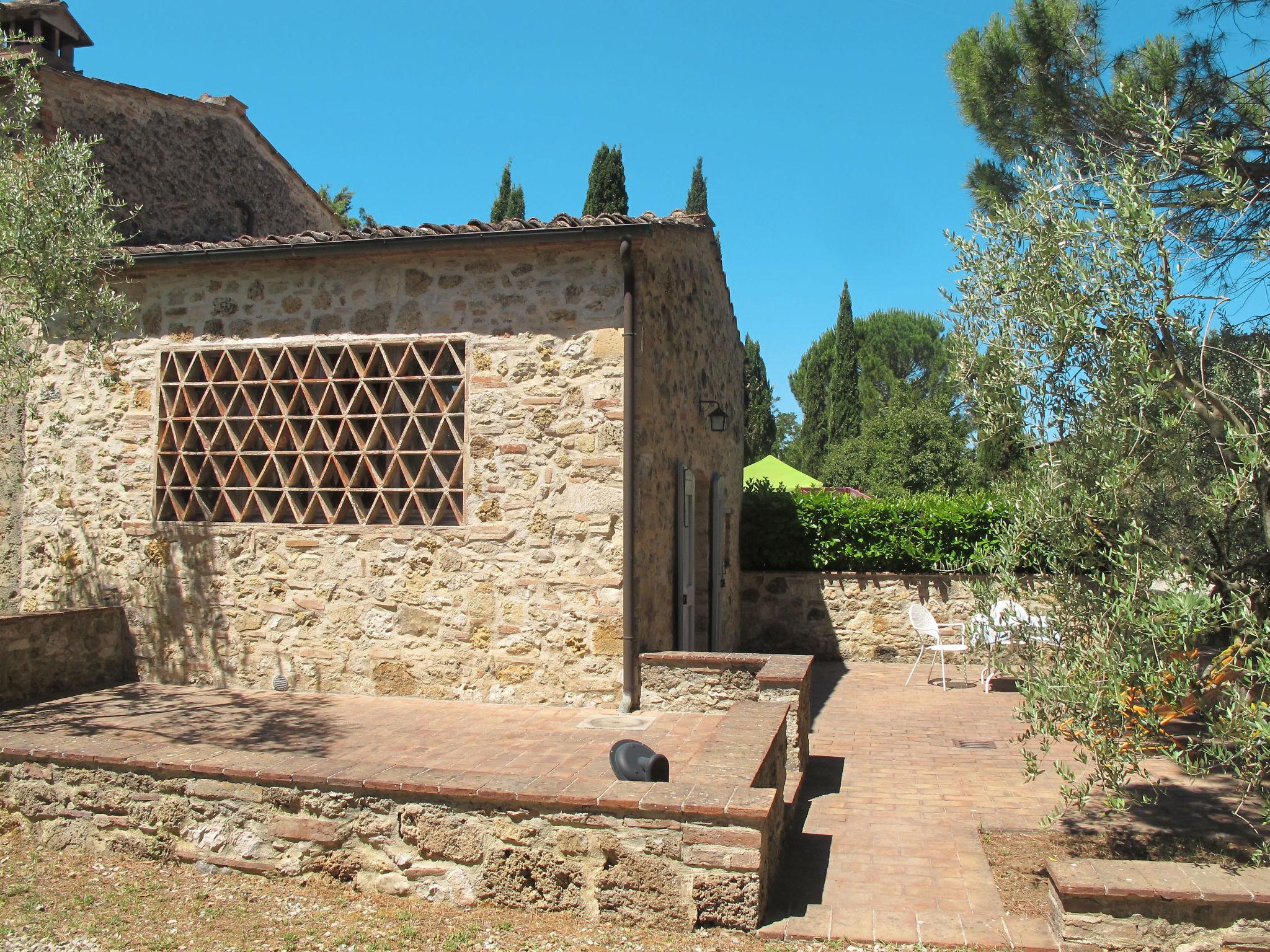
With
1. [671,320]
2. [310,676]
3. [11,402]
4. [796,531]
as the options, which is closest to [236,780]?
[310,676]

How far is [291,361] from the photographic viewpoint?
8.14 metres

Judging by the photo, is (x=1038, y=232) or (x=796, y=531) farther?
(x=796, y=531)

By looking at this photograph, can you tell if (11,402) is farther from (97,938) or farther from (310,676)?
(97,938)

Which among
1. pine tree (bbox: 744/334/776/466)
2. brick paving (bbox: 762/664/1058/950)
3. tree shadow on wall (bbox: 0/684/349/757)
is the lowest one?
brick paving (bbox: 762/664/1058/950)

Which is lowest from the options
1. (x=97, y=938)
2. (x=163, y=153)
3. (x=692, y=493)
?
(x=97, y=938)

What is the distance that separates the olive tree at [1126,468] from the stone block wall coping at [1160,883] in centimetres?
29

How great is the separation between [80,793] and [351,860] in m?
1.56

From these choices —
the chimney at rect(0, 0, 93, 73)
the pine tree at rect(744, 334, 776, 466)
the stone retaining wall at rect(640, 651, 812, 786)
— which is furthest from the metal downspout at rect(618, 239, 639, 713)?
the pine tree at rect(744, 334, 776, 466)

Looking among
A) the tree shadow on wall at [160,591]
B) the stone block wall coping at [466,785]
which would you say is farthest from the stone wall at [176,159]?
the stone block wall coping at [466,785]

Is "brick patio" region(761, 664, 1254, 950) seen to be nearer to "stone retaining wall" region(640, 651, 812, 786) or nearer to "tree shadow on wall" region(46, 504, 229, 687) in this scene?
"stone retaining wall" region(640, 651, 812, 786)

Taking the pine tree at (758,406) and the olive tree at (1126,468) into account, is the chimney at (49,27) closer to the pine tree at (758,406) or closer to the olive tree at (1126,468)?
the olive tree at (1126,468)

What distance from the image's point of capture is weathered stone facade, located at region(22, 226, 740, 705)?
24.3ft

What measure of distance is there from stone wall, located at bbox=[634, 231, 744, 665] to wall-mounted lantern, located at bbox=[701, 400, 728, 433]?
68mm

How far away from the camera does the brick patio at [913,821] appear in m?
4.02
